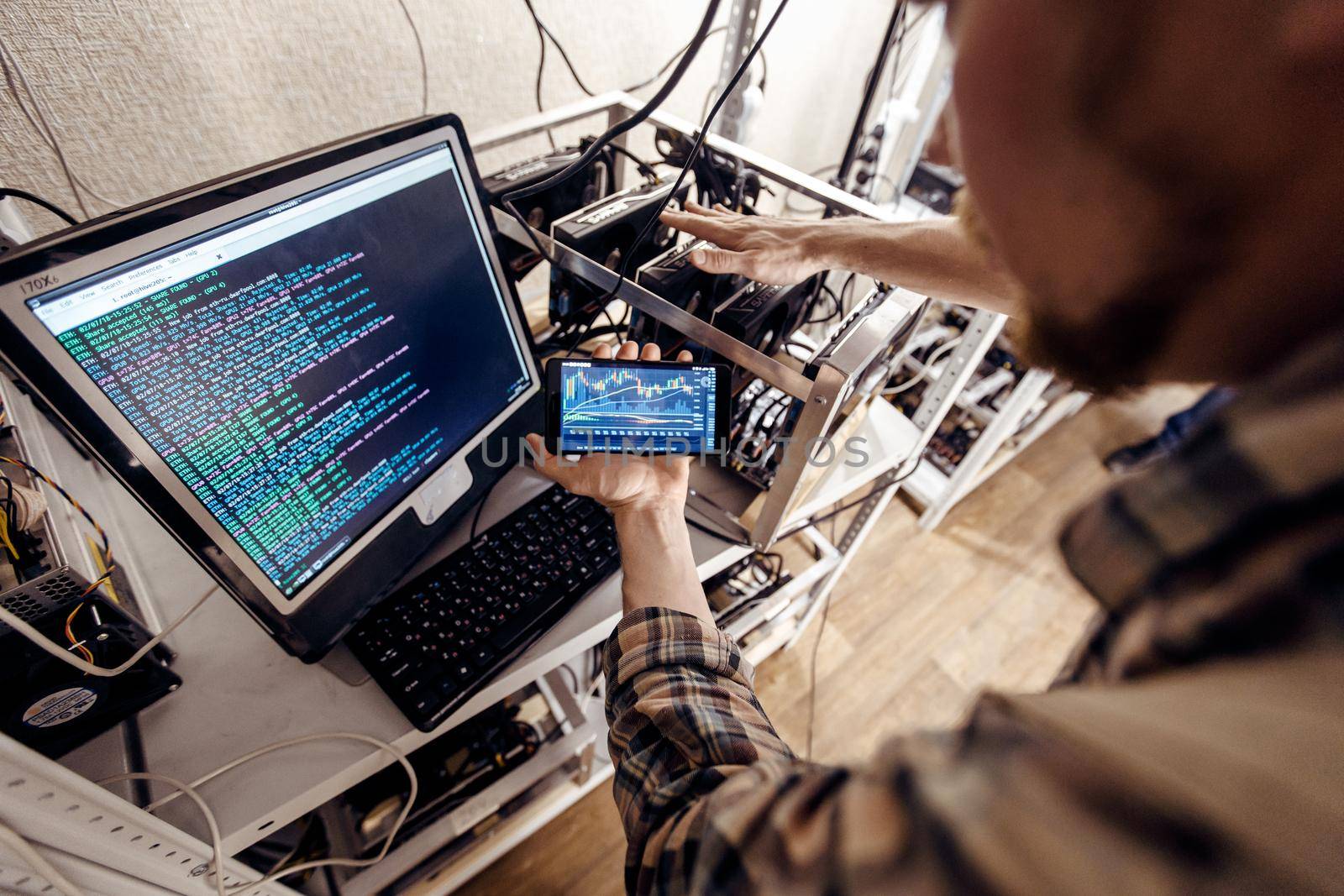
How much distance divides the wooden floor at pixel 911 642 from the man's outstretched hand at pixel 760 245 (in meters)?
0.84

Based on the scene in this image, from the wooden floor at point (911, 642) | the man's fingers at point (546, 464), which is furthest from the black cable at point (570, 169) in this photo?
the wooden floor at point (911, 642)

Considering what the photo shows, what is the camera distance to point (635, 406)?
0.63 m

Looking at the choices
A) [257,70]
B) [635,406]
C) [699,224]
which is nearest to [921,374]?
[699,224]

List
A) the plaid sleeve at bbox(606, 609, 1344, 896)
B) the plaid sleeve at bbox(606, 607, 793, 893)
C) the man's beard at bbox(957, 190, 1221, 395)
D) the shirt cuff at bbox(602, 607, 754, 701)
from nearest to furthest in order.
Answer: the plaid sleeve at bbox(606, 609, 1344, 896), the man's beard at bbox(957, 190, 1221, 395), the plaid sleeve at bbox(606, 607, 793, 893), the shirt cuff at bbox(602, 607, 754, 701)

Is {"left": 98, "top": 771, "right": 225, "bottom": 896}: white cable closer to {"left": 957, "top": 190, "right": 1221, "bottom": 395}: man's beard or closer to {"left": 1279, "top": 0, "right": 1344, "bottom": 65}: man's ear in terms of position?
{"left": 957, "top": 190, "right": 1221, "bottom": 395}: man's beard

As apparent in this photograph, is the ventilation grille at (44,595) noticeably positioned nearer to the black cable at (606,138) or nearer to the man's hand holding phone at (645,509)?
the man's hand holding phone at (645,509)

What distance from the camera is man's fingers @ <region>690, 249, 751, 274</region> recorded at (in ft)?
2.09

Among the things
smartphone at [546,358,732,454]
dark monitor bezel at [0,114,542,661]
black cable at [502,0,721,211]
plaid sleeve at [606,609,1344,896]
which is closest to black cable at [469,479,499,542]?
dark monitor bezel at [0,114,542,661]

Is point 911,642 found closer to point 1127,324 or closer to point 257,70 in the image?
point 1127,324

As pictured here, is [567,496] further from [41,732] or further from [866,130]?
[866,130]

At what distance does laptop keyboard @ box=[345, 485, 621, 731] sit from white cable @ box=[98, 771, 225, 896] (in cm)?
15

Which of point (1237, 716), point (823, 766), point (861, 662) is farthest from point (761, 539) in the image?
point (861, 662)

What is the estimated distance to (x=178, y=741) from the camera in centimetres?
51

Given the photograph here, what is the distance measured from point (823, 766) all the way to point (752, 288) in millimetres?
541
